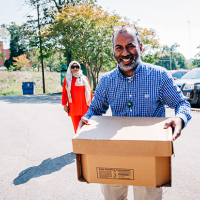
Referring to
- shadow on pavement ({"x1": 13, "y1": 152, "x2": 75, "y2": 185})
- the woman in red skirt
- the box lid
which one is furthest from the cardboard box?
the woman in red skirt

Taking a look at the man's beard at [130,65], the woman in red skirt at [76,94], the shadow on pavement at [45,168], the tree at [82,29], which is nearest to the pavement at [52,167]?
the shadow on pavement at [45,168]

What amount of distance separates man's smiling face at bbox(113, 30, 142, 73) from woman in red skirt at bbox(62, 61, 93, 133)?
275 centimetres

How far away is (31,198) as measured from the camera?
9.17 ft

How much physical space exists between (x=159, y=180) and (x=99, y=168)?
38cm

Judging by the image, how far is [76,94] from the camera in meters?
4.52

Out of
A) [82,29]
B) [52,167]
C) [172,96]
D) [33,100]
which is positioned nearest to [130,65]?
[172,96]

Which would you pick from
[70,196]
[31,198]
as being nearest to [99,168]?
[70,196]

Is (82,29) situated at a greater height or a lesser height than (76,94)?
greater

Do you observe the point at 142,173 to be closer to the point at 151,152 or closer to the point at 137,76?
the point at 151,152

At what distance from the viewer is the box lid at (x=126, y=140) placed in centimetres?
124

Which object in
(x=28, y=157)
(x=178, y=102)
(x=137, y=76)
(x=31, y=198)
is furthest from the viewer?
(x=28, y=157)

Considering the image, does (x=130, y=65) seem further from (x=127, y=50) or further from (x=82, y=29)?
(x=82, y=29)

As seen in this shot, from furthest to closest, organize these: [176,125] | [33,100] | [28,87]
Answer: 1. [28,87]
2. [33,100]
3. [176,125]

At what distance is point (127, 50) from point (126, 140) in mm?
780
